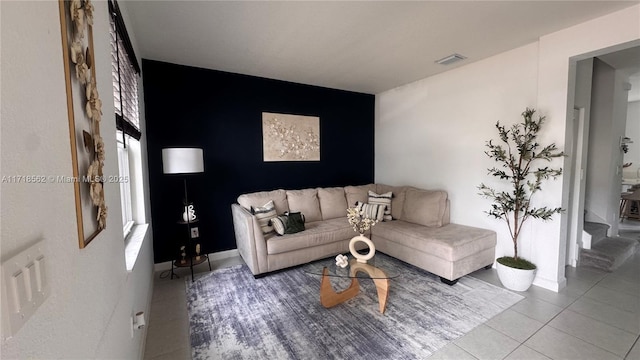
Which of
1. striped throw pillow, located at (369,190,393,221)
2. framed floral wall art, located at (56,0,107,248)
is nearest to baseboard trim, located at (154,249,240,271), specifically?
striped throw pillow, located at (369,190,393,221)

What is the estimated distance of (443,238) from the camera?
9.77ft

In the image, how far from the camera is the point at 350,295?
2.58 m

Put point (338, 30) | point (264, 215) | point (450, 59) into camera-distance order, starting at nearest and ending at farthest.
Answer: point (338, 30), point (450, 59), point (264, 215)

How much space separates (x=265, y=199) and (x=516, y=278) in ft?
9.78

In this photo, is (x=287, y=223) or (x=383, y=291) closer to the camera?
(x=383, y=291)

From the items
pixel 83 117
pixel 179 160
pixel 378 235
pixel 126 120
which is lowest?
pixel 378 235

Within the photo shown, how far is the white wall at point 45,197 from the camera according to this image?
48 centimetres

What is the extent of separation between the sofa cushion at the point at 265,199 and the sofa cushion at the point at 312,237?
439 mm

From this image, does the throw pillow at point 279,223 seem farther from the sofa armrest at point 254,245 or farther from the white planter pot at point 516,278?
the white planter pot at point 516,278

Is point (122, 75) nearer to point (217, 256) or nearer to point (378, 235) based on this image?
point (217, 256)

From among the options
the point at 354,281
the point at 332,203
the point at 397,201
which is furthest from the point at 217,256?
the point at 397,201

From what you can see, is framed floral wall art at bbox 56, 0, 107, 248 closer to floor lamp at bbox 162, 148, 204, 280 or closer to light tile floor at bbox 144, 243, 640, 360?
light tile floor at bbox 144, 243, 640, 360

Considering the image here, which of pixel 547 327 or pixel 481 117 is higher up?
pixel 481 117

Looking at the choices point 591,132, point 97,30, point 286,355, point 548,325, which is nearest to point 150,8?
point 97,30
